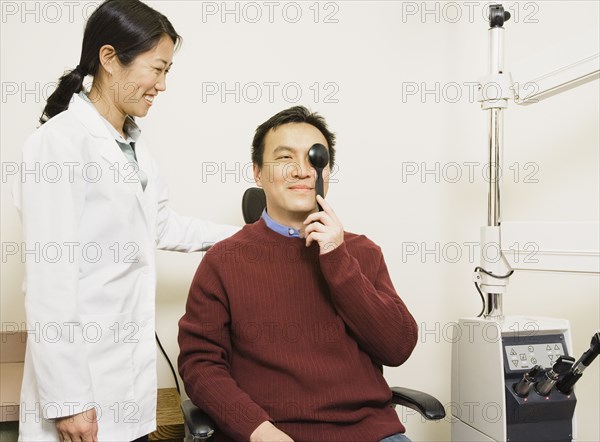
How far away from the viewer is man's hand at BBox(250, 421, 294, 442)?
1232 mm

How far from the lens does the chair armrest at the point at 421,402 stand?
1.36 metres

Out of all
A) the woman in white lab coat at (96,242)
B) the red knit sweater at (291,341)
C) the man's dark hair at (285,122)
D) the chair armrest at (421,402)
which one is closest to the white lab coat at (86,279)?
the woman in white lab coat at (96,242)

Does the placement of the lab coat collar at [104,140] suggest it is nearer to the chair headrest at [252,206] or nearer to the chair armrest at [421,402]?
the chair headrest at [252,206]

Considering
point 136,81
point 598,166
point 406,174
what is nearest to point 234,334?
point 136,81

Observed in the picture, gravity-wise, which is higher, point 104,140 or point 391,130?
point 391,130

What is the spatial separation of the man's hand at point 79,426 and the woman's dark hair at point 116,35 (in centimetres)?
61

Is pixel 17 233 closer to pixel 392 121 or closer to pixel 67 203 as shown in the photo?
pixel 67 203

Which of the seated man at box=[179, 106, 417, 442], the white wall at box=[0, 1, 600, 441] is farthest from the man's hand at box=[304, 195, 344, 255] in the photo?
the white wall at box=[0, 1, 600, 441]

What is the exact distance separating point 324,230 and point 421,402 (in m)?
0.43

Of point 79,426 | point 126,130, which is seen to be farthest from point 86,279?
point 126,130

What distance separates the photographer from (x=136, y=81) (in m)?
1.35

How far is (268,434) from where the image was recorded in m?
1.24

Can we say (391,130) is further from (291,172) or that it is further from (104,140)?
(104,140)

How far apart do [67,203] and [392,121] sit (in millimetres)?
1264
